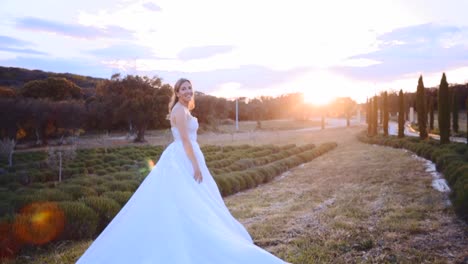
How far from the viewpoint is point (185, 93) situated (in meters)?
4.50

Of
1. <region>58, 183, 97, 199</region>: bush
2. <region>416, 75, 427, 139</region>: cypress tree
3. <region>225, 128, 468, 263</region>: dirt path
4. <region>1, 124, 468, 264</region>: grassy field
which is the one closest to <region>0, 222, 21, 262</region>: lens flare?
<region>1, 124, 468, 264</region>: grassy field

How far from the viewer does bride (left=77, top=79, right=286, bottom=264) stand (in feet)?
12.0

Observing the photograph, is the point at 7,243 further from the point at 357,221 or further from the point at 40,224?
the point at 357,221

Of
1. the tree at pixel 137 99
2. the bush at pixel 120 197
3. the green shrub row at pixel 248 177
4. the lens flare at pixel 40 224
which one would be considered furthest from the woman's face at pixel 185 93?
the tree at pixel 137 99

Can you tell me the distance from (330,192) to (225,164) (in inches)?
297

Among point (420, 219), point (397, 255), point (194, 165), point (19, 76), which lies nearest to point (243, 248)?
point (194, 165)

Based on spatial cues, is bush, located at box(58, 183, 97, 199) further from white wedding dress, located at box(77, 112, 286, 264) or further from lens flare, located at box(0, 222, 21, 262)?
white wedding dress, located at box(77, 112, 286, 264)

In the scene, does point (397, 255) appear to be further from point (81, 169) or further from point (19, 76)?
point (19, 76)

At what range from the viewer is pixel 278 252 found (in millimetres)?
5113

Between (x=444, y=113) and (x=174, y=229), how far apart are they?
20.0m

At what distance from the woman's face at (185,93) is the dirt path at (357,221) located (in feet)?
7.69

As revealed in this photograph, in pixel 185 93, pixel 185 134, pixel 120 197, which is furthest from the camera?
pixel 120 197

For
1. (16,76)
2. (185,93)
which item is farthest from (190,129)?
(16,76)

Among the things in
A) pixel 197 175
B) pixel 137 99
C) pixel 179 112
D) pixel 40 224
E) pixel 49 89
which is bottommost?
pixel 40 224
